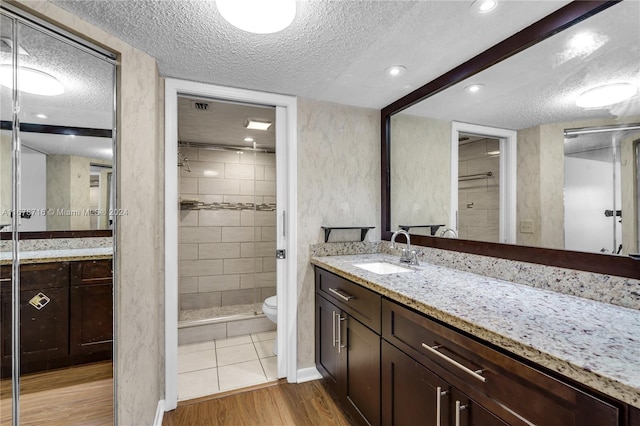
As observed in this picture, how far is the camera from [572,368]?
0.69 meters

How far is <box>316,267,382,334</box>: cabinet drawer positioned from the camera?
1508mm

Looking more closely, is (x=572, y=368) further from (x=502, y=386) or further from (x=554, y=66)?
(x=554, y=66)

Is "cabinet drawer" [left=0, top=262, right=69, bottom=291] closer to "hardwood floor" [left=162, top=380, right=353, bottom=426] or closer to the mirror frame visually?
"hardwood floor" [left=162, top=380, right=353, bottom=426]

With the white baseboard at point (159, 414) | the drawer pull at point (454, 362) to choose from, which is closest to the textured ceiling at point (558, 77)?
the drawer pull at point (454, 362)

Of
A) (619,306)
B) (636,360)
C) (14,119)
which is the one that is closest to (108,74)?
(14,119)

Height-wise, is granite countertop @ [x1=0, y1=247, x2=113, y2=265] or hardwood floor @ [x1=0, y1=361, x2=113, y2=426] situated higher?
granite countertop @ [x1=0, y1=247, x2=113, y2=265]

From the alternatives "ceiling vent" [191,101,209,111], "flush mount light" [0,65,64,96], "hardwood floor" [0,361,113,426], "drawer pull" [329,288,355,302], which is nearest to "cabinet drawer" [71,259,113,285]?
"hardwood floor" [0,361,113,426]

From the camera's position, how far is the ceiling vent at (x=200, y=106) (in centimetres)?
248

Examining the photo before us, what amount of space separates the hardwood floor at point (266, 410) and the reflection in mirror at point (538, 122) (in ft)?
4.50

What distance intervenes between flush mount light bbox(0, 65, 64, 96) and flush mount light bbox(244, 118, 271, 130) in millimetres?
1687

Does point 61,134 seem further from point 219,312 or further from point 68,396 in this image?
point 219,312

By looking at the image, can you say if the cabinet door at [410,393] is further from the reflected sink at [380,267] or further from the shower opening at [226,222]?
the shower opening at [226,222]

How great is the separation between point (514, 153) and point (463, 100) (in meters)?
0.49

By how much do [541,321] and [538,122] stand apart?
983 mm
